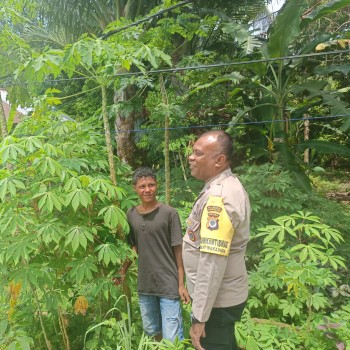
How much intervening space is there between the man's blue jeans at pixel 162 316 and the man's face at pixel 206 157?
0.98 metres

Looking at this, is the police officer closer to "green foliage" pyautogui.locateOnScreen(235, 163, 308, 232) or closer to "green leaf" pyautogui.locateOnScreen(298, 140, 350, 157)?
"green foliage" pyautogui.locateOnScreen(235, 163, 308, 232)

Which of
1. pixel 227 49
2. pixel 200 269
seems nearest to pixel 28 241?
pixel 200 269

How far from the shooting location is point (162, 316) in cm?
220

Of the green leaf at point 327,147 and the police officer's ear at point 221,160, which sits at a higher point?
the police officer's ear at point 221,160

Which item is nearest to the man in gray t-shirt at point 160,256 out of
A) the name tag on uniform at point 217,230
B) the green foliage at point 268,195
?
the name tag on uniform at point 217,230

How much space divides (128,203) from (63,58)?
104 cm

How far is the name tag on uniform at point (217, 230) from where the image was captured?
56.3 inches

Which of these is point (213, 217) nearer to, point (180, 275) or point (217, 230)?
point (217, 230)

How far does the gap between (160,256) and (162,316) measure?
0.40 m

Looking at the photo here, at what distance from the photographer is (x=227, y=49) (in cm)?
718

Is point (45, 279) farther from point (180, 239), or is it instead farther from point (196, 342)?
point (196, 342)

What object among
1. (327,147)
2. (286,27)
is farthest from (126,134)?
(327,147)

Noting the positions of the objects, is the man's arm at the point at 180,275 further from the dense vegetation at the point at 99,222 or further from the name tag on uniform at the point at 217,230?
the name tag on uniform at the point at 217,230

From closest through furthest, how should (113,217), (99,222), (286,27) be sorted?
(113,217) → (99,222) → (286,27)
